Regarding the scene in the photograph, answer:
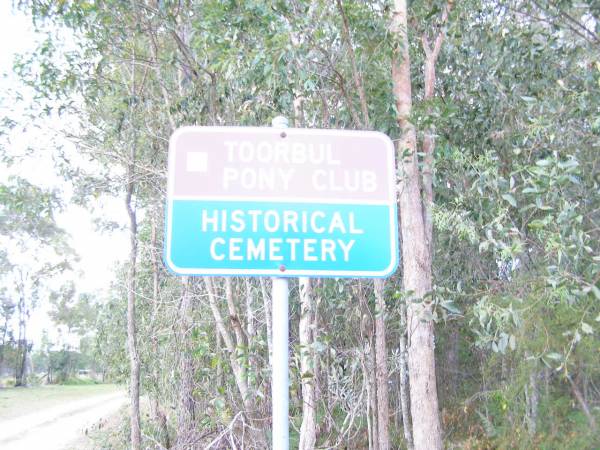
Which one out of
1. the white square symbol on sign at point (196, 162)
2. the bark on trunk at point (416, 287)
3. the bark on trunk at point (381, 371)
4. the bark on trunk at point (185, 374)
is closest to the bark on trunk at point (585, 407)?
the bark on trunk at point (381, 371)

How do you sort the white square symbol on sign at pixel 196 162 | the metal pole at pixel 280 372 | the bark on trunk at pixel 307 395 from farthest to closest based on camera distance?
the bark on trunk at pixel 307 395, the white square symbol on sign at pixel 196 162, the metal pole at pixel 280 372

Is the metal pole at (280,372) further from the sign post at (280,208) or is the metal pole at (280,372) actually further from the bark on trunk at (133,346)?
the bark on trunk at (133,346)

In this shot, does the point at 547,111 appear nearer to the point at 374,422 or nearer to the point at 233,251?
the point at 374,422

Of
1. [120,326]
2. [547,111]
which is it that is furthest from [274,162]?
[120,326]

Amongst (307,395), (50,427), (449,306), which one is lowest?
(50,427)

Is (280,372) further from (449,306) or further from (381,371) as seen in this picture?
(381,371)

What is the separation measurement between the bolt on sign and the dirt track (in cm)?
1128

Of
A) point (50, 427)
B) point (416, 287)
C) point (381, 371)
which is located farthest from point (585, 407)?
point (50, 427)

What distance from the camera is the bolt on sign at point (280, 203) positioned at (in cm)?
150

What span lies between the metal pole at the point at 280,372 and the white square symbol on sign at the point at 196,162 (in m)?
0.37

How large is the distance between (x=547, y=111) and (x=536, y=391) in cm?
381

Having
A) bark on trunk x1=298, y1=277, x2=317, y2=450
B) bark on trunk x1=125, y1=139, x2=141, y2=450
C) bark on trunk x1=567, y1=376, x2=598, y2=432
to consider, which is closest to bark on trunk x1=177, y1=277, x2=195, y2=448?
bark on trunk x1=125, y1=139, x2=141, y2=450

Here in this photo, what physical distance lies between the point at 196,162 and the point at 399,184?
3269 millimetres

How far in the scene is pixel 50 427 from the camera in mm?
14789
